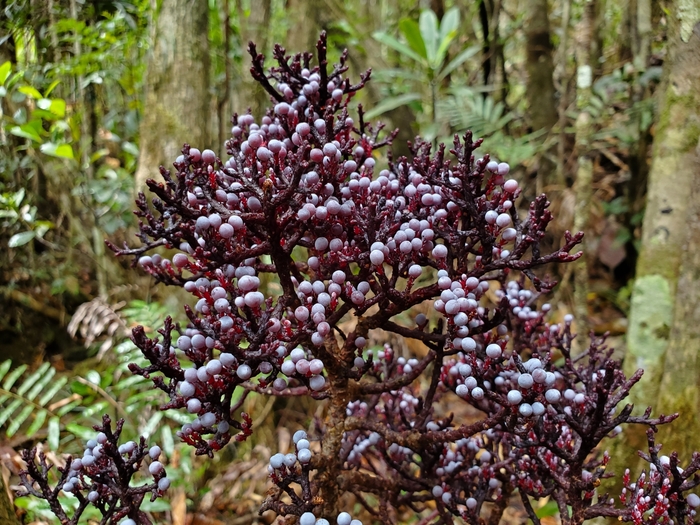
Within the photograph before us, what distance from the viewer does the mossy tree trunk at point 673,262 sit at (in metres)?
1.20

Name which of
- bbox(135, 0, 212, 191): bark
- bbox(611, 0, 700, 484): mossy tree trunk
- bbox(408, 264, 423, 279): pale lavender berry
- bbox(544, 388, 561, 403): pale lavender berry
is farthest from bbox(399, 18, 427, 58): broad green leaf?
bbox(544, 388, 561, 403): pale lavender berry

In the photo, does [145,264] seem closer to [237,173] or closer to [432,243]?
[237,173]

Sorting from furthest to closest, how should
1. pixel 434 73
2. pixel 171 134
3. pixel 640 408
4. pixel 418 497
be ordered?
Result: pixel 434 73, pixel 171 134, pixel 640 408, pixel 418 497

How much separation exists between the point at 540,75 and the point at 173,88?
277 centimetres

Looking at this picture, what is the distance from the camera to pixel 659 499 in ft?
2.49

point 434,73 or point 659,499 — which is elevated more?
point 434,73

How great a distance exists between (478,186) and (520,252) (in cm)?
13

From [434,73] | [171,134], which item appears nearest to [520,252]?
[171,134]

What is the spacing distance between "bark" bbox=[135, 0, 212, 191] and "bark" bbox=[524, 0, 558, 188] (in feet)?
8.46

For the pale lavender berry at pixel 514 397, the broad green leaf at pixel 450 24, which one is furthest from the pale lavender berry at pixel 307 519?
the broad green leaf at pixel 450 24

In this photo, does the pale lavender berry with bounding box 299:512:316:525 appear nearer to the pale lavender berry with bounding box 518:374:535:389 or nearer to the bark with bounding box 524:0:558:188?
the pale lavender berry with bounding box 518:374:535:389

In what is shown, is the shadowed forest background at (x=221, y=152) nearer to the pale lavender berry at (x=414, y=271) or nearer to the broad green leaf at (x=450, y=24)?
the broad green leaf at (x=450, y=24)

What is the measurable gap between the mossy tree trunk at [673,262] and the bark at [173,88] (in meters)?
1.78

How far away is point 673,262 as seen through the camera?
1.43 metres
